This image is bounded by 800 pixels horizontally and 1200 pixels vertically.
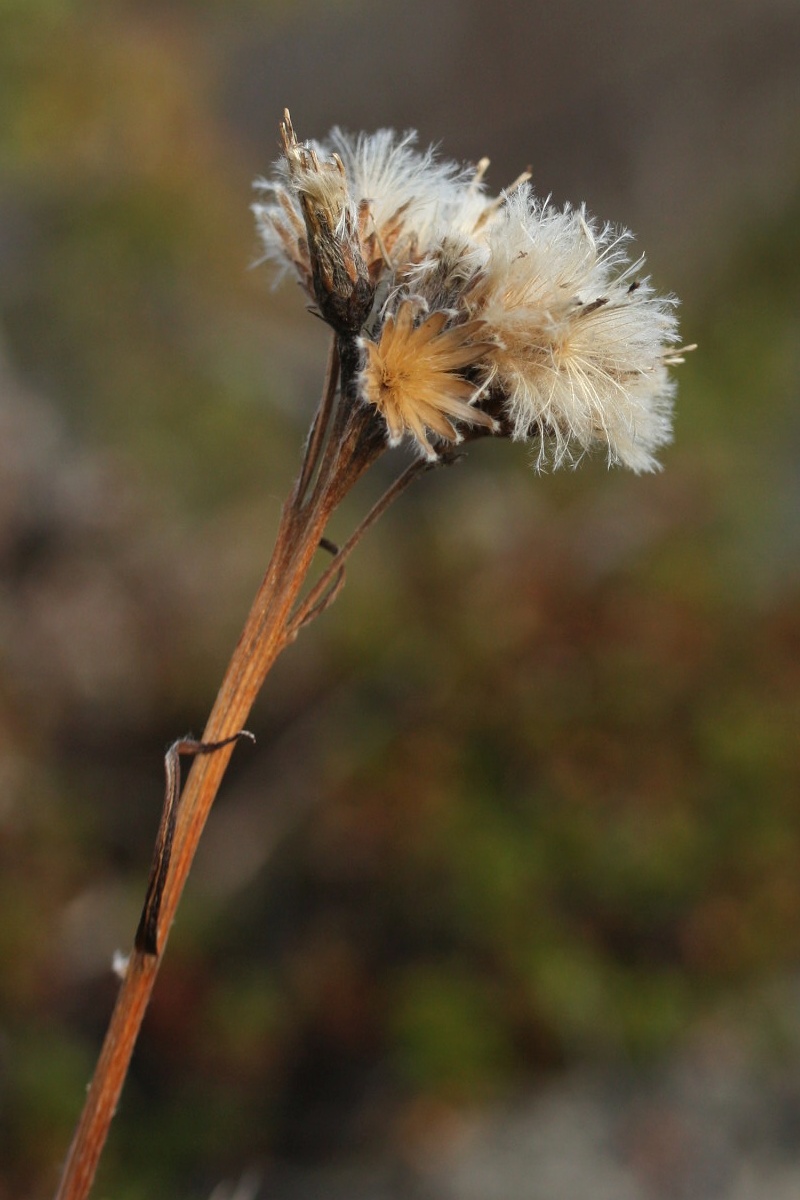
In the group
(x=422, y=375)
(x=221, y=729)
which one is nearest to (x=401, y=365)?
(x=422, y=375)

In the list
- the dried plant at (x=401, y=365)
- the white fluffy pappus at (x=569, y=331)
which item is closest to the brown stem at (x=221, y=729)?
the dried plant at (x=401, y=365)

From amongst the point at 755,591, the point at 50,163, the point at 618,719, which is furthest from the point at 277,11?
the point at 618,719

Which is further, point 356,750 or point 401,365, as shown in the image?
point 356,750

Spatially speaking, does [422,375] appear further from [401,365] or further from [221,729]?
[221,729]

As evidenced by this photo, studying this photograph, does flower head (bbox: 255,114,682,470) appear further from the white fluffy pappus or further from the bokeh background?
the bokeh background

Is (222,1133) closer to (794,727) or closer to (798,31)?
(794,727)

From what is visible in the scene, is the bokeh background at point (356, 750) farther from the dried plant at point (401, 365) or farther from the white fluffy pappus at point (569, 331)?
the white fluffy pappus at point (569, 331)

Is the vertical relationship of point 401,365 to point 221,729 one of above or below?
above
